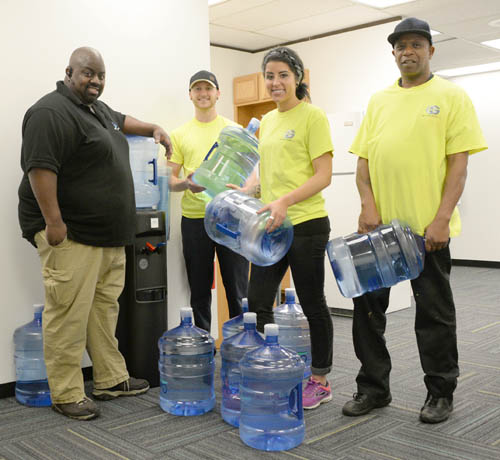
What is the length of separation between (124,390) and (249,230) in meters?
1.08

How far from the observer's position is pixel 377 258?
2.48 m

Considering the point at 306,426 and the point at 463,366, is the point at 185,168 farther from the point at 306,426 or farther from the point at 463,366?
the point at 463,366

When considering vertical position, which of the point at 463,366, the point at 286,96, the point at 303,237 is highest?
the point at 286,96

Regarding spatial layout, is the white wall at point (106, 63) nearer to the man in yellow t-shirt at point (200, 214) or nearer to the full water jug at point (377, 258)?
the man in yellow t-shirt at point (200, 214)

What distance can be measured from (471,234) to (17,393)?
662cm

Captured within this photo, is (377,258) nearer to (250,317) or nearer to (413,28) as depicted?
(250,317)

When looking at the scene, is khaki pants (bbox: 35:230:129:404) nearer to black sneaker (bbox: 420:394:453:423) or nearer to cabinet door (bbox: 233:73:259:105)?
black sneaker (bbox: 420:394:453:423)

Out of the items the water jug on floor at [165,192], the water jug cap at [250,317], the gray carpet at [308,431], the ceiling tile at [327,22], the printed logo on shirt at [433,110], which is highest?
the ceiling tile at [327,22]

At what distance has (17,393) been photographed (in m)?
2.93

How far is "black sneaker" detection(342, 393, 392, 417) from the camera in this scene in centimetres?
257

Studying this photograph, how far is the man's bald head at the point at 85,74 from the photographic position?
2602mm

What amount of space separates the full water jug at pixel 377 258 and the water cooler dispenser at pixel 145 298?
978 millimetres

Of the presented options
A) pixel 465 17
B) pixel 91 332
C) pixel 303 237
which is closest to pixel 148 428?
pixel 91 332

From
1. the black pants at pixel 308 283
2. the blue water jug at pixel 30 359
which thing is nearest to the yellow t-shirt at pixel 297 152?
the black pants at pixel 308 283
